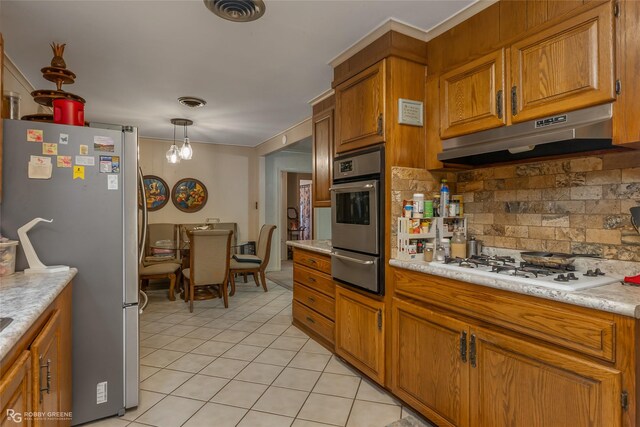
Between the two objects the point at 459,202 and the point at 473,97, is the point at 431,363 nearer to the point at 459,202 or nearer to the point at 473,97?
the point at 459,202

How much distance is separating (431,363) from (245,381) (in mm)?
1312

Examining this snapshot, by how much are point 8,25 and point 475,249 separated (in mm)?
3291

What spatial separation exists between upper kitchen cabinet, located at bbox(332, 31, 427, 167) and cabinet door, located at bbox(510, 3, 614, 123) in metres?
0.60

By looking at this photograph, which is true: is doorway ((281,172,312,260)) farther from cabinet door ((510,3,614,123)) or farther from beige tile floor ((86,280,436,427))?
cabinet door ((510,3,614,123))

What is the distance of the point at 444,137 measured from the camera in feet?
6.86

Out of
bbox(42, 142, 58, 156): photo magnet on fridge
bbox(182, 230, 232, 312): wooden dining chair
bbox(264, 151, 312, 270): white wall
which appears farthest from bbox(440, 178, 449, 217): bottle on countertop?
bbox(264, 151, 312, 270): white wall

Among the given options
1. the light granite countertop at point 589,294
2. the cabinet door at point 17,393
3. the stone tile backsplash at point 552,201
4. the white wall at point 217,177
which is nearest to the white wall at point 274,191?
the white wall at point 217,177

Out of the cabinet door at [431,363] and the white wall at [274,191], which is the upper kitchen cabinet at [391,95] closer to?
the cabinet door at [431,363]

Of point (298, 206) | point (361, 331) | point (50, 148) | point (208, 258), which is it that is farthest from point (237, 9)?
point (298, 206)

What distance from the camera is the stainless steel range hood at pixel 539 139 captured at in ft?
4.58

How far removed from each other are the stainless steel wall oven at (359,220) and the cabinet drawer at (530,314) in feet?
1.23

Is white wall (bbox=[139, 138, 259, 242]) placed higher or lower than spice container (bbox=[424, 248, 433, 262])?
higher

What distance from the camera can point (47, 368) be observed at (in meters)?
1.28

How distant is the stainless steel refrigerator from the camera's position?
1.72m
